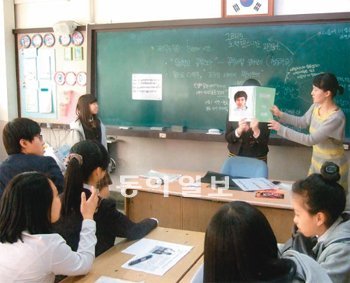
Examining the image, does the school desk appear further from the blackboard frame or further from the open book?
the blackboard frame

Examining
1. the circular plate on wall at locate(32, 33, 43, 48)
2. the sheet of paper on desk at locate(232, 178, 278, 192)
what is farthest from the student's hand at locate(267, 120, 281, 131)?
the circular plate on wall at locate(32, 33, 43, 48)

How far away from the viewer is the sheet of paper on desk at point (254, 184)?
9.46 ft

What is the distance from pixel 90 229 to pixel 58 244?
233 mm

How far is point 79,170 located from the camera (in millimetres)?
1844

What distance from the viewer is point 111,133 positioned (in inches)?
177

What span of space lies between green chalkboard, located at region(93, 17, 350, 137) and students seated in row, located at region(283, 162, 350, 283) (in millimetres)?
2292

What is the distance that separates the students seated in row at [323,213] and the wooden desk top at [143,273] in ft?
1.71

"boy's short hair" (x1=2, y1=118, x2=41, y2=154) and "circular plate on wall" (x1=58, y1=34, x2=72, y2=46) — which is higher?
"circular plate on wall" (x1=58, y1=34, x2=72, y2=46)

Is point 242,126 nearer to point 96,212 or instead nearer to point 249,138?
point 249,138

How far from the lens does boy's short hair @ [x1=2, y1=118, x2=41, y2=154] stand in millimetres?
2357

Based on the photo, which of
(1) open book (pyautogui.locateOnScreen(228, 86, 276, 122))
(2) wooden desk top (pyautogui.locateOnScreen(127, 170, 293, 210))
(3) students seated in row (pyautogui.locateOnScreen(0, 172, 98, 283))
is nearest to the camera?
(3) students seated in row (pyautogui.locateOnScreen(0, 172, 98, 283))

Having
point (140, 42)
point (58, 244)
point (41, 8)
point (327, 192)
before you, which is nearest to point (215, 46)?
point (140, 42)

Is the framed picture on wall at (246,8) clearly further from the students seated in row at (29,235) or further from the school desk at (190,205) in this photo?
the students seated in row at (29,235)

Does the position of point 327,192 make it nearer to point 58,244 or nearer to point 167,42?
point 58,244
